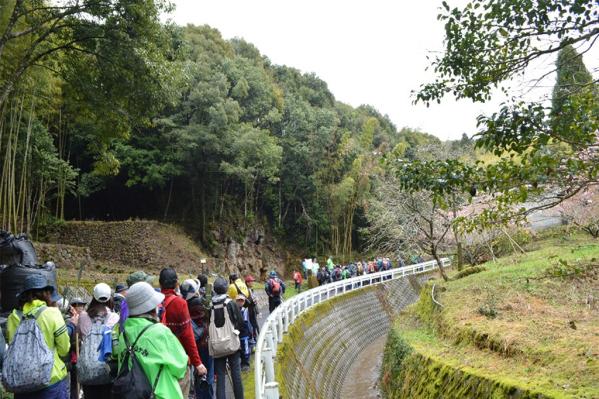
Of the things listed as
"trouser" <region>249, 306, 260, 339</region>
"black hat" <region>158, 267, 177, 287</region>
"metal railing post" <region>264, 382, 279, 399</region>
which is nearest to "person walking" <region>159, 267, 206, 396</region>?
"black hat" <region>158, 267, 177, 287</region>

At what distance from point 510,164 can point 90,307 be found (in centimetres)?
428

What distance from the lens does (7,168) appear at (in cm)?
1977

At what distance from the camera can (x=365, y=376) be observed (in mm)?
14602

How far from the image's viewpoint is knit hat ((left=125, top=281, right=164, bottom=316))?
3604mm

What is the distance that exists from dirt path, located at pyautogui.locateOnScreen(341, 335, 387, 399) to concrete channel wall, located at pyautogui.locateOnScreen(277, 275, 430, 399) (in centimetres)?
19

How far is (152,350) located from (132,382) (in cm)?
24

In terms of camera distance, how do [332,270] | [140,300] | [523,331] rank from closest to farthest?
[140,300], [523,331], [332,270]

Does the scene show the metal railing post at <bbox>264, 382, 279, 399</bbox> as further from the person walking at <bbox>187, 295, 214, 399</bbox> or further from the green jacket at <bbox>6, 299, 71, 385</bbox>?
the green jacket at <bbox>6, 299, 71, 385</bbox>

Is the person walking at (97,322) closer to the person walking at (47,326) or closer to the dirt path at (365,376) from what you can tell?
the person walking at (47,326)

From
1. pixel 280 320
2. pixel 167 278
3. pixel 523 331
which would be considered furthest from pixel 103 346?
pixel 523 331

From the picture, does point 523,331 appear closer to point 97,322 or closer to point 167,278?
point 167,278

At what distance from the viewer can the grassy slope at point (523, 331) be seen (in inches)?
238

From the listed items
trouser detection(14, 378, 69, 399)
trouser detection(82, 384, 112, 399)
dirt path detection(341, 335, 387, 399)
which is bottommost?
dirt path detection(341, 335, 387, 399)

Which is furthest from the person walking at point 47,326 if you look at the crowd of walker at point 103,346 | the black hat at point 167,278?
the black hat at point 167,278
